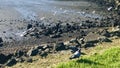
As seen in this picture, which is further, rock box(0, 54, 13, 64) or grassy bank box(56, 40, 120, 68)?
rock box(0, 54, 13, 64)

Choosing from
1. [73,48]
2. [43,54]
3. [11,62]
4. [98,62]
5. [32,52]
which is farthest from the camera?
[73,48]

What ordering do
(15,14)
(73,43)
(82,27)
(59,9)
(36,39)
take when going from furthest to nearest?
(59,9) < (15,14) < (82,27) < (36,39) < (73,43)

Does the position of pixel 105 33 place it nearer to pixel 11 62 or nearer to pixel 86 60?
pixel 11 62

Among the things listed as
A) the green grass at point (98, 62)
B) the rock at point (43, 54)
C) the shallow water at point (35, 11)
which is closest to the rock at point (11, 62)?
the rock at point (43, 54)

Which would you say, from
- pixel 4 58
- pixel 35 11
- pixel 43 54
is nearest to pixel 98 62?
pixel 43 54

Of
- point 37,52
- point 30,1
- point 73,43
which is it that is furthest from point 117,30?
point 30,1

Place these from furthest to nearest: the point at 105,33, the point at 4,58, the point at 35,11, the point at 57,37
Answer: the point at 35,11 < the point at 57,37 < the point at 105,33 < the point at 4,58

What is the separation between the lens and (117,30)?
2822 centimetres

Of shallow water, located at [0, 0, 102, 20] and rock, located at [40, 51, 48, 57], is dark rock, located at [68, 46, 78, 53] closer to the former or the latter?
rock, located at [40, 51, 48, 57]

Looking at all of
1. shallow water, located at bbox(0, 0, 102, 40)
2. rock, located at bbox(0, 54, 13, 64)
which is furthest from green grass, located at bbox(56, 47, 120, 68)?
shallow water, located at bbox(0, 0, 102, 40)

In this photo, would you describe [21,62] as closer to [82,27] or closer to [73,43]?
[73,43]

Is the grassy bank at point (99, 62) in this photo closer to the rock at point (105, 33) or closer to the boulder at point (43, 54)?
the boulder at point (43, 54)

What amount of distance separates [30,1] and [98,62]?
2972 centimetres

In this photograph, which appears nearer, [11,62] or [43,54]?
[11,62]
